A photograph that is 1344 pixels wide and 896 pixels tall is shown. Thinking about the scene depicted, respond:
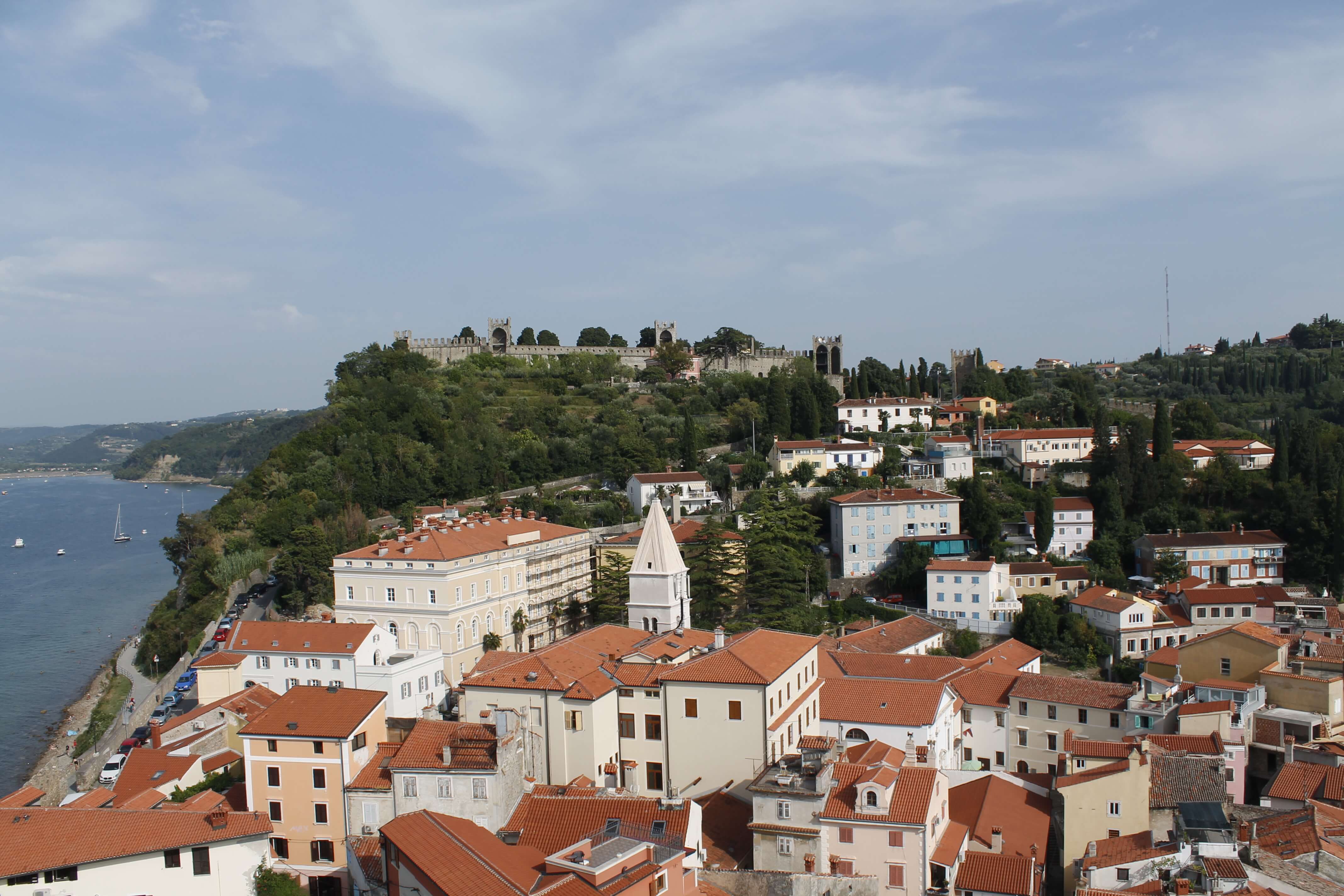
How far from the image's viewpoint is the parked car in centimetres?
2478

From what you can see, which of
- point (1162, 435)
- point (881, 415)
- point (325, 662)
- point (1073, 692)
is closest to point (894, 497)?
point (1162, 435)

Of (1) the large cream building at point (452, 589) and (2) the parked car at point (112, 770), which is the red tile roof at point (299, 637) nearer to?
(1) the large cream building at point (452, 589)

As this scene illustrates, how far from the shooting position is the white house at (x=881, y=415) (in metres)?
56.5

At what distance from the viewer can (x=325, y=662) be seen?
88.0ft

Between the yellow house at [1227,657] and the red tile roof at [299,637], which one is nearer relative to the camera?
the red tile roof at [299,637]

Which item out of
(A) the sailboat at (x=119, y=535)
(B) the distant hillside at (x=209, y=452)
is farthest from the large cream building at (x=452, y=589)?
(B) the distant hillside at (x=209, y=452)

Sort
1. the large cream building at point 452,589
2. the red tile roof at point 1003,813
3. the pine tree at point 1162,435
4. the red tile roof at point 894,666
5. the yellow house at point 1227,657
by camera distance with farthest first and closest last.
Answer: the pine tree at point 1162,435 < the large cream building at point 452,589 < the yellow house at point 1227,657 < the red tile roof at point 894,666 < the red tile roof at point 1003,813

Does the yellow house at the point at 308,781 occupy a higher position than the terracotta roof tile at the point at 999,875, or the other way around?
the yellow house at the point at 308,781

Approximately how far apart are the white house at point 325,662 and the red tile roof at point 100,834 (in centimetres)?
838

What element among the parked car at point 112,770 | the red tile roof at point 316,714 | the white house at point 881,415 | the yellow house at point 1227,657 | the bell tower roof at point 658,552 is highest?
the white house at point 881,415

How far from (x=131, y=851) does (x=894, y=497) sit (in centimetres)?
3155

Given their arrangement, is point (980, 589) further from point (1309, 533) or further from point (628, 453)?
point (628, 453)

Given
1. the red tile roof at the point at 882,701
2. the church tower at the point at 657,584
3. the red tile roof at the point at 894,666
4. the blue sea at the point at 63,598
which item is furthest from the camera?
the blue sea at the point at 63,598

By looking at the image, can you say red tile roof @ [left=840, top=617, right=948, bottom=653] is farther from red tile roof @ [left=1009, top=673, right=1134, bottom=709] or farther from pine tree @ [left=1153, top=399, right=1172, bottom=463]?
pine tree @ [left=1153, top=399, right=1172, bottom=463]
